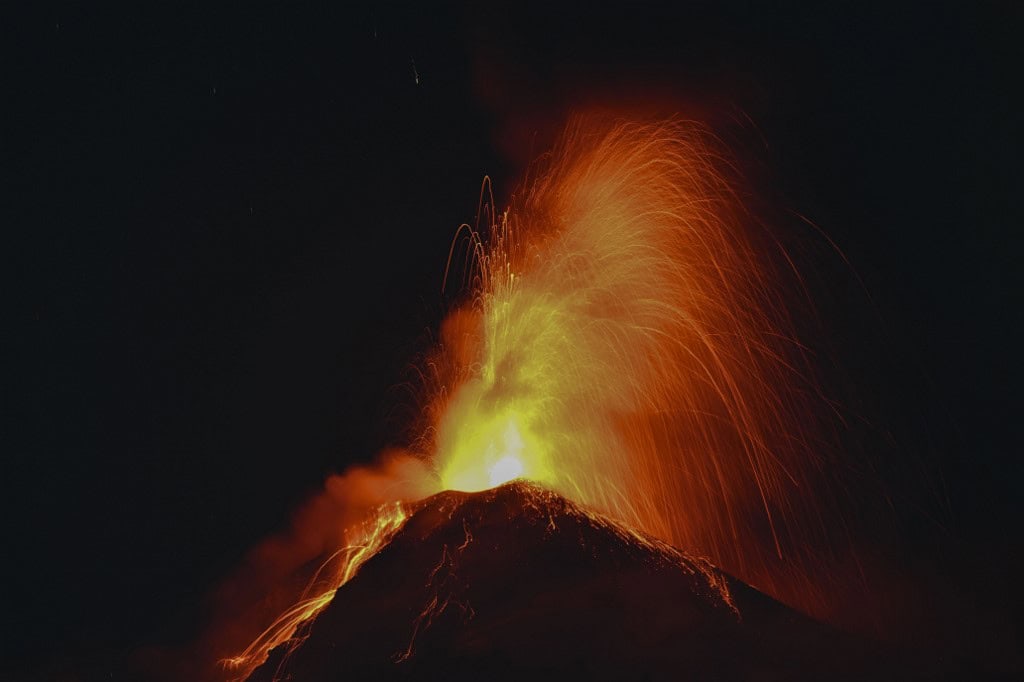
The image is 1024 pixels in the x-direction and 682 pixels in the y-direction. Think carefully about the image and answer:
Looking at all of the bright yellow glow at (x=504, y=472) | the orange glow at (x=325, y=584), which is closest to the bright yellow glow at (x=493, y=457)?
the bright yellow glow at (x=504, y=472)

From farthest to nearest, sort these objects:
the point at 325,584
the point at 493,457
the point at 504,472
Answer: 1. the point at 493,457
2. the point at 504,472
3. the point at 325,584

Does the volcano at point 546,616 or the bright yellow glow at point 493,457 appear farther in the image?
the bright yellow glow at point 493,457

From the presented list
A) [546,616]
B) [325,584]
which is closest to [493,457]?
[325,584]

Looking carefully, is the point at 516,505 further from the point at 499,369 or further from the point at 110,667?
the point at 110,667

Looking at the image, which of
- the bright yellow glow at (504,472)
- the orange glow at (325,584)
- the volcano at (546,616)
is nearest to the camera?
the volcano at (546,616)

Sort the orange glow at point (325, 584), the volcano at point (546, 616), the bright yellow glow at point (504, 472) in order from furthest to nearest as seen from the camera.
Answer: the bright yellow glow at point (504, 472) → the orange glow at point (325, 584) → the volcano at point (546, 616)

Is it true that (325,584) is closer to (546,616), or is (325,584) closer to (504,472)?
(504,472)

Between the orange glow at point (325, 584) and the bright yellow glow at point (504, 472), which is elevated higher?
the orange glow at point (325, 584)

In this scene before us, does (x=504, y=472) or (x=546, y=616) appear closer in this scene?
(x=546, y=616)

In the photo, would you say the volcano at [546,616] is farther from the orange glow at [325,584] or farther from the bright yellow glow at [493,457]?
the bright yellow glow at [493,457]
